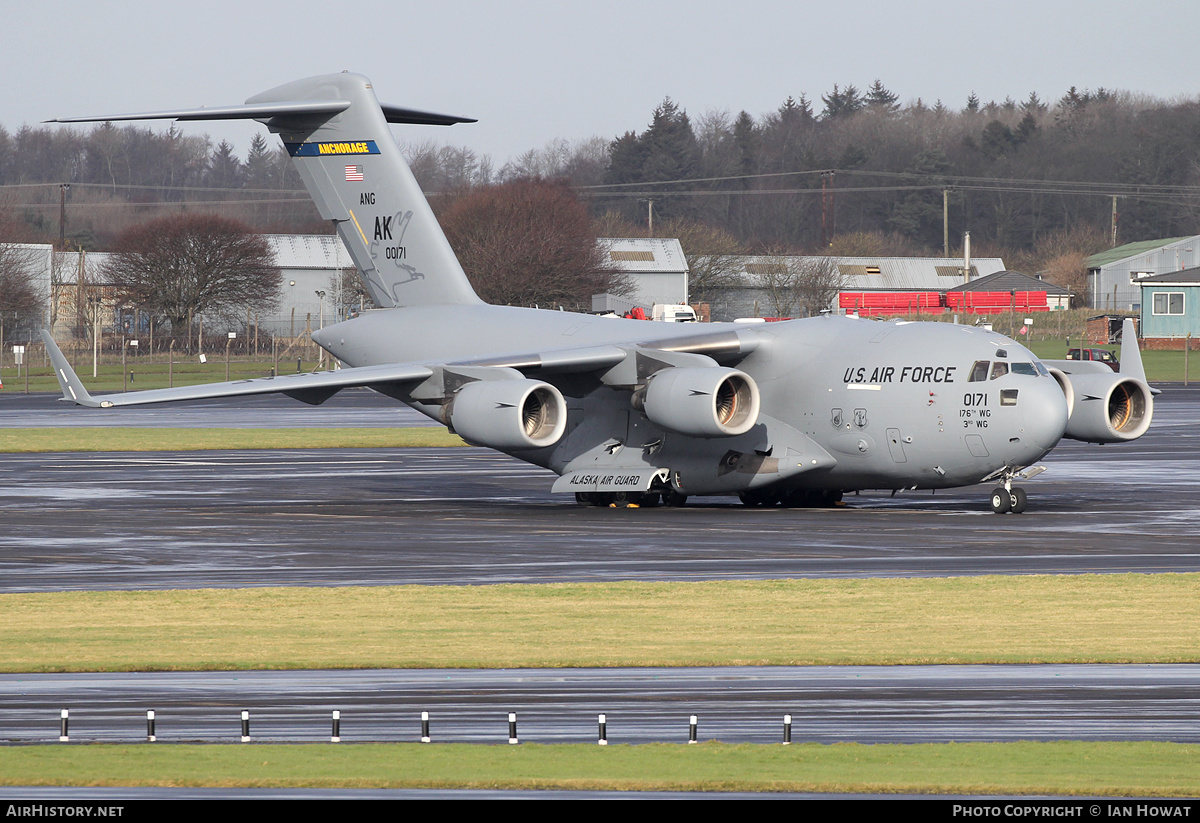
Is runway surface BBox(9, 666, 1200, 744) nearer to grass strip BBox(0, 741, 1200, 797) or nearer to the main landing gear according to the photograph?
grass strip BBox(0, 741, 1200, 797)

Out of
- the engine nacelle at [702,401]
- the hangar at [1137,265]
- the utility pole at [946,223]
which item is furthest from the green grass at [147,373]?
the hangar at [1137,265]

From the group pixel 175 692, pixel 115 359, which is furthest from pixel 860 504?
pixel 115 359

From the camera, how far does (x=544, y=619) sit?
16.5 metres

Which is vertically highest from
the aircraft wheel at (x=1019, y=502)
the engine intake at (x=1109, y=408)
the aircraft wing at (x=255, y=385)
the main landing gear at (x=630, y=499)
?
the aircraft wing at (x=255, y=385)

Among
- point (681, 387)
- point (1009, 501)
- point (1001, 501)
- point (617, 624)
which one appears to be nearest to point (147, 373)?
point (681, 387)

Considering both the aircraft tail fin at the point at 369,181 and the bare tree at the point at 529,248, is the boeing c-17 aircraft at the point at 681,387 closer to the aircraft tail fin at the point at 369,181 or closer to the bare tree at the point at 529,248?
the aircraft tail fin at the point at 369,181

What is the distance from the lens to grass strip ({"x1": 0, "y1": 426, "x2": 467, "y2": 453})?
44750 millimetres

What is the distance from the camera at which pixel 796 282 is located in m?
115

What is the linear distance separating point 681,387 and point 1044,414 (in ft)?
19.2

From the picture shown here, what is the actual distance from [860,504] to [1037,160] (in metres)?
141

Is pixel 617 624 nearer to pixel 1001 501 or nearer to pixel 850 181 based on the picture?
pixel 1001 501

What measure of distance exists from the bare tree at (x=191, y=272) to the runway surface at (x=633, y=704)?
3550 inches

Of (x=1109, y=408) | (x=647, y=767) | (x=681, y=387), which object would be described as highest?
(x=681, y=387)

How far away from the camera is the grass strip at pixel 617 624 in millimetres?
14359
